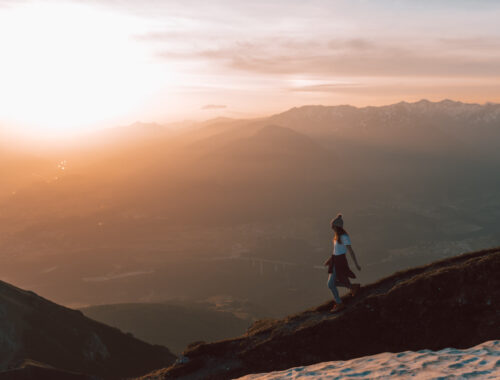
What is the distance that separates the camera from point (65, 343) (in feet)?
319

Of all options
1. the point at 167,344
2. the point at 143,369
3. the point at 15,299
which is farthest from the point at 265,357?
the point at 167,344

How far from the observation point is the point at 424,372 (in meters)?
13.7

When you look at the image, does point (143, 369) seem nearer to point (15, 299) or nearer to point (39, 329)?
point (39, 329)

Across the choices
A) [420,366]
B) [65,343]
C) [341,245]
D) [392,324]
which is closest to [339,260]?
[341,245]

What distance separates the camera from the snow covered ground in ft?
43.6

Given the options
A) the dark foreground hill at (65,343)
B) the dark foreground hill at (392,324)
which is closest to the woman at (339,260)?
the dark foreground hill at (392,324)

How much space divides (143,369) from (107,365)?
377 inches

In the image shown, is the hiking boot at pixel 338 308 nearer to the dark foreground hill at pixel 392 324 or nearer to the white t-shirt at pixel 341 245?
the dark foreground hill at pixel 392 324

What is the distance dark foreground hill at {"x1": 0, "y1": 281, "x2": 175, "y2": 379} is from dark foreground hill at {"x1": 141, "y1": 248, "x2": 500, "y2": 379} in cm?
7837

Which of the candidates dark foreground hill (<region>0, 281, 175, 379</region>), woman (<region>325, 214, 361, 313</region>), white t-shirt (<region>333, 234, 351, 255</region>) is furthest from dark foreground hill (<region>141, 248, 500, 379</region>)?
dark foreground hill (<region>0, 281, 175, 379</region>)

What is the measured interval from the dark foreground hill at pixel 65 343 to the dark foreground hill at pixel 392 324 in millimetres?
78367

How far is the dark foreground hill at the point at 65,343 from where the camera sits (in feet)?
282

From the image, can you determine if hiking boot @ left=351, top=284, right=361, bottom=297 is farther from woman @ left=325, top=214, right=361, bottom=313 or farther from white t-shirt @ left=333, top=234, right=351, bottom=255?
white t-shirt @ left=333, top=234, right=351, bottom=255

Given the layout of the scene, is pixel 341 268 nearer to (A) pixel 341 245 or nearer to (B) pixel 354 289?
(A) pixel 341 245
